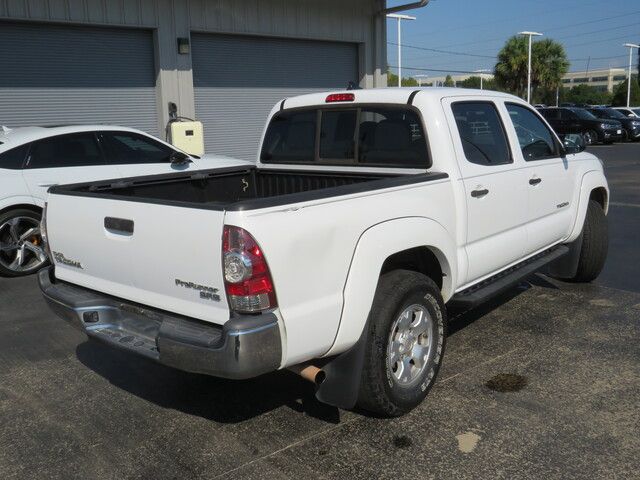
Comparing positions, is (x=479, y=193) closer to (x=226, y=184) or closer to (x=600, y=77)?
(x=226, y=184)

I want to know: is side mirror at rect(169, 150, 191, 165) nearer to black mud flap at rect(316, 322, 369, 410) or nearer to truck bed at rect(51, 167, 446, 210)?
truck bed at rect(51, 167, 446, 210)

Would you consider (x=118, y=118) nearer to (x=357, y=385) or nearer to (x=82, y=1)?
(x=82, y=1)

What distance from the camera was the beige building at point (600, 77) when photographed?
485 ft

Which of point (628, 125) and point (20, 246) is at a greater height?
point (628, 125)

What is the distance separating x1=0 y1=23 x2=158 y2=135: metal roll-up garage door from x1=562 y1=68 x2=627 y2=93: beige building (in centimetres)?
14526

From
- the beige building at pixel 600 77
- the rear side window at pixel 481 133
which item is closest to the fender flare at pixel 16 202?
the rear side window at pixel 481 133

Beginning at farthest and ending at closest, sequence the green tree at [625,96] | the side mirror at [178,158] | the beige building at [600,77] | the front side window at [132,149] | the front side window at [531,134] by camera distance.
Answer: the beige building at [600,77] → the green tree at [625,96] → the side mirror at [178,158] → the front side window at [132,149] → the front side window at [531,134]

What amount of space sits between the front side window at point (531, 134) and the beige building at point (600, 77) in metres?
150

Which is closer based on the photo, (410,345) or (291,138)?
(410,345)

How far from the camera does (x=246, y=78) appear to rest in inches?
581

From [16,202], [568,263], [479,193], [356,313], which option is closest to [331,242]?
[356,313]

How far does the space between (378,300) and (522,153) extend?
224 centimetres

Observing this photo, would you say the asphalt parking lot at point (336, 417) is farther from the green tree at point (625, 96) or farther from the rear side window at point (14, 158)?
the green tree at point (625, 96)

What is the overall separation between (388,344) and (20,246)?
5299mm
